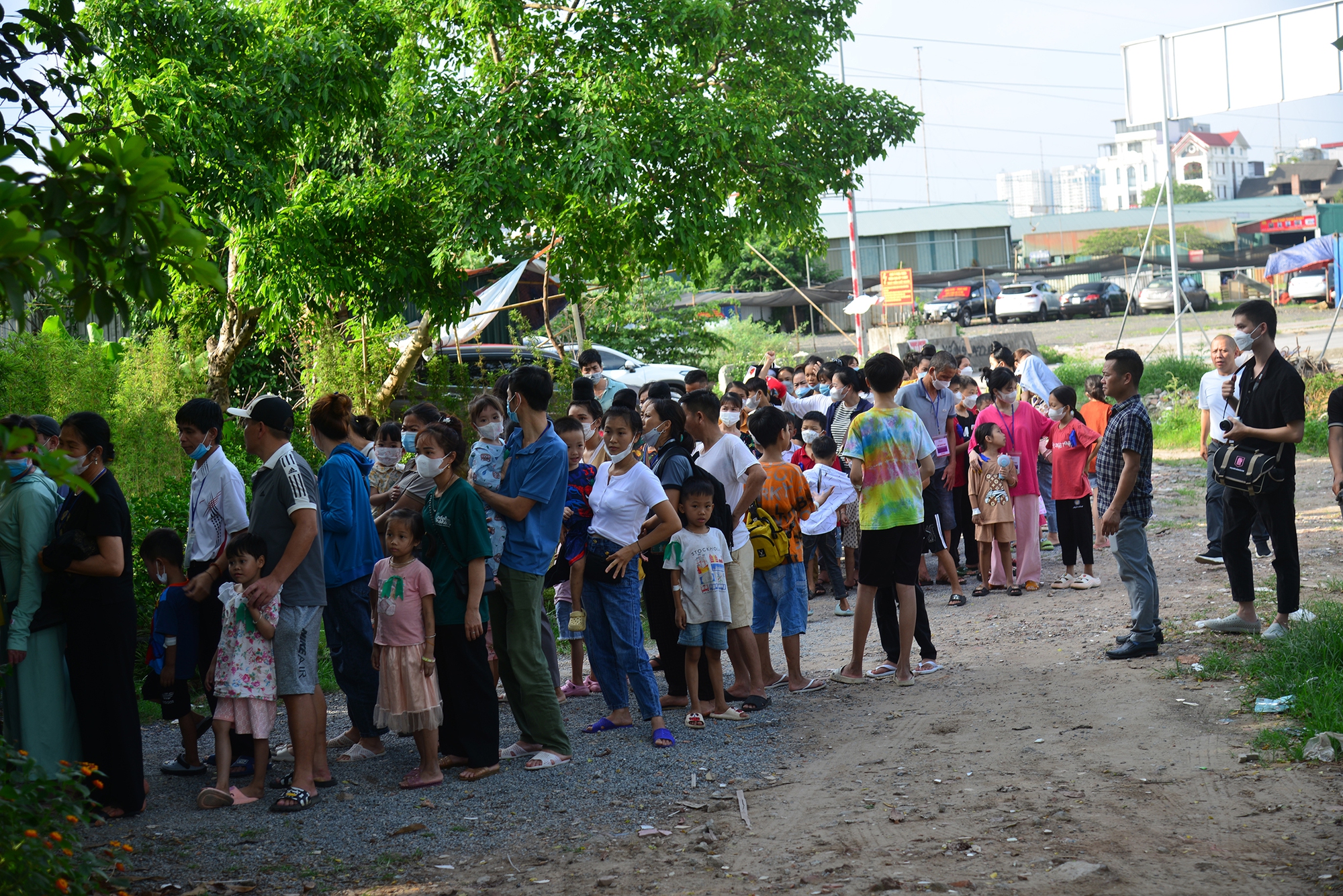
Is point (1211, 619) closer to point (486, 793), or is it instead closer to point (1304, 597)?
point (1304, 597)

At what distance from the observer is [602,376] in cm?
1077

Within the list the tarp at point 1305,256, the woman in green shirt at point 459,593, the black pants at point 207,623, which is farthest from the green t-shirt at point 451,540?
the tarp at point 1305,256

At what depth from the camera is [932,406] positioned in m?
9.52

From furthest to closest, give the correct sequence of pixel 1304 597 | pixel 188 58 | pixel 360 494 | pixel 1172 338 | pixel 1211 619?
1. pixel 1172 338
2. pixel 188 58
3. pixel 1304 597
4. pixel 1211 619
5. pixel 360 494

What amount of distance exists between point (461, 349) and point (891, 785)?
13959 millimetres

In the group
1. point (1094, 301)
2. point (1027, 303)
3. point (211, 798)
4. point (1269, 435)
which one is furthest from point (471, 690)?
point (1094, 301)

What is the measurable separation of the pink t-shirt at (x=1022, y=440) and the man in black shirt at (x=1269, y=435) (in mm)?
2310

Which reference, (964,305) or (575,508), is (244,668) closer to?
(575,508)

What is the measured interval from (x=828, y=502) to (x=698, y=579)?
128 inches

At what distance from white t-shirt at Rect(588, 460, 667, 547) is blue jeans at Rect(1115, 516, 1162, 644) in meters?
3.03

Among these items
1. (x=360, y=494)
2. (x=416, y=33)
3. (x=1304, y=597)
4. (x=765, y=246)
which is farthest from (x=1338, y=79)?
(x=765, y=246)

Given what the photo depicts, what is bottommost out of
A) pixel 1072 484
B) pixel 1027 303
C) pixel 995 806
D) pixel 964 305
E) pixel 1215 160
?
pixel 995 806

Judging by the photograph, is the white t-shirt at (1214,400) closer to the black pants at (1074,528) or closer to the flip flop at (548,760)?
the black pants at (1074,528)

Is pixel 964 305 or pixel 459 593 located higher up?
pixel 964 305
